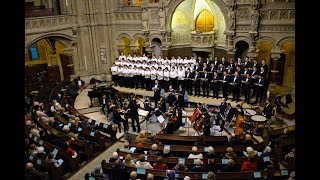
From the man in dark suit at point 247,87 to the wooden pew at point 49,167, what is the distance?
10.4m

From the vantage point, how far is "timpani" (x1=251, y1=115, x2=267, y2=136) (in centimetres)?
1280

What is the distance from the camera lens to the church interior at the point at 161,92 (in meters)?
9.70

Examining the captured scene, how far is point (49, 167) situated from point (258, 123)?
28.8ft

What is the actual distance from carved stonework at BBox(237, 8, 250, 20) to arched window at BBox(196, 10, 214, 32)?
3.42 meters

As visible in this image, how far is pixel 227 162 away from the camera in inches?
363

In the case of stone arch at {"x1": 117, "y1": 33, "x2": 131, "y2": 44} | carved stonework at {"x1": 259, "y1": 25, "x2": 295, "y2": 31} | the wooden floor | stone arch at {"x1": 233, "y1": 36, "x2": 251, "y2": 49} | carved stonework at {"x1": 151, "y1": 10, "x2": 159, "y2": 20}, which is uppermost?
carved stonework at {"x1": 151, "y1": 10, "x2": 159, "y2": 20}

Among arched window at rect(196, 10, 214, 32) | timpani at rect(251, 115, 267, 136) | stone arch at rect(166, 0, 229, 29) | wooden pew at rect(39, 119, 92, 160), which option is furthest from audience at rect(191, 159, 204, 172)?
arched window at rect(196, 10, 214, 32)

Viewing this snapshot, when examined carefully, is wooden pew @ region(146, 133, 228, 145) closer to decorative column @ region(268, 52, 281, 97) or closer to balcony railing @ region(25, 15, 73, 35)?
decorative column @ region(268, 52, 281, 97)

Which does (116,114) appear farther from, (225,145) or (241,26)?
(241,26)

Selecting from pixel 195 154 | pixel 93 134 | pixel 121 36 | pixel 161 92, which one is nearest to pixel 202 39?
pixel 161 92

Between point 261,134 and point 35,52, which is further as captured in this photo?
point 35,52

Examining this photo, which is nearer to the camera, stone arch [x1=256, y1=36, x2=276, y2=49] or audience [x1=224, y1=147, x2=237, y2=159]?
audience [x1=224, y1=147, x2=237, y2=159]
